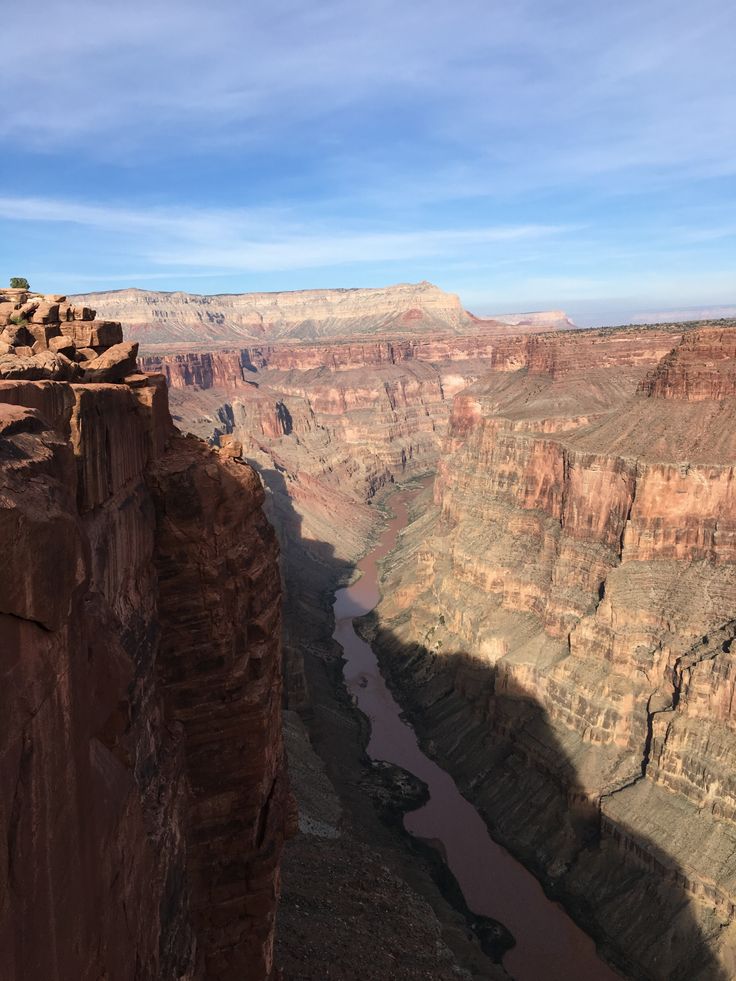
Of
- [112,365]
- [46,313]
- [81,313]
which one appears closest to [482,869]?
[112,365]

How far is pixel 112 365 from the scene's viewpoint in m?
18.8

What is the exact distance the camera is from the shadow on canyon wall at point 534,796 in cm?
4356

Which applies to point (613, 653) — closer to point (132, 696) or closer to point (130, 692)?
point (132, 696)

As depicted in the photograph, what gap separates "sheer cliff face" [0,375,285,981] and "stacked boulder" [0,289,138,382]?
34.2 inches

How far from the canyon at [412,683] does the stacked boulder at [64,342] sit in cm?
70

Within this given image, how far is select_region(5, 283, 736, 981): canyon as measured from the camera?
13.2m

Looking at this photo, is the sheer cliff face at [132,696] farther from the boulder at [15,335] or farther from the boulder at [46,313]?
the boulder at [46,313]

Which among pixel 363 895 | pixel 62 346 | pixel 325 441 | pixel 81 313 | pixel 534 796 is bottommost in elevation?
pixel 534 796

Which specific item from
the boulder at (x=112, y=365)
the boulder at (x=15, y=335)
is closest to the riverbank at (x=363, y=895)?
the boulder at (x=112, y=365)

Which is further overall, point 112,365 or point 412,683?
point 412,683

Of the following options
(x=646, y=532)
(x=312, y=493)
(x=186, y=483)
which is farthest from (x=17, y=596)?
(x=312, y=493)

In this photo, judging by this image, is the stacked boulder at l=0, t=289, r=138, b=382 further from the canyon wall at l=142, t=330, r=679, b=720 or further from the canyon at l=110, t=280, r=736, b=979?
the canyon wall at l=142, t=330, r=679, b=720

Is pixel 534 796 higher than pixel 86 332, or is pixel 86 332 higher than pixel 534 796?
pixel 86 332

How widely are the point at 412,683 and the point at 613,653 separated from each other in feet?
84.7
